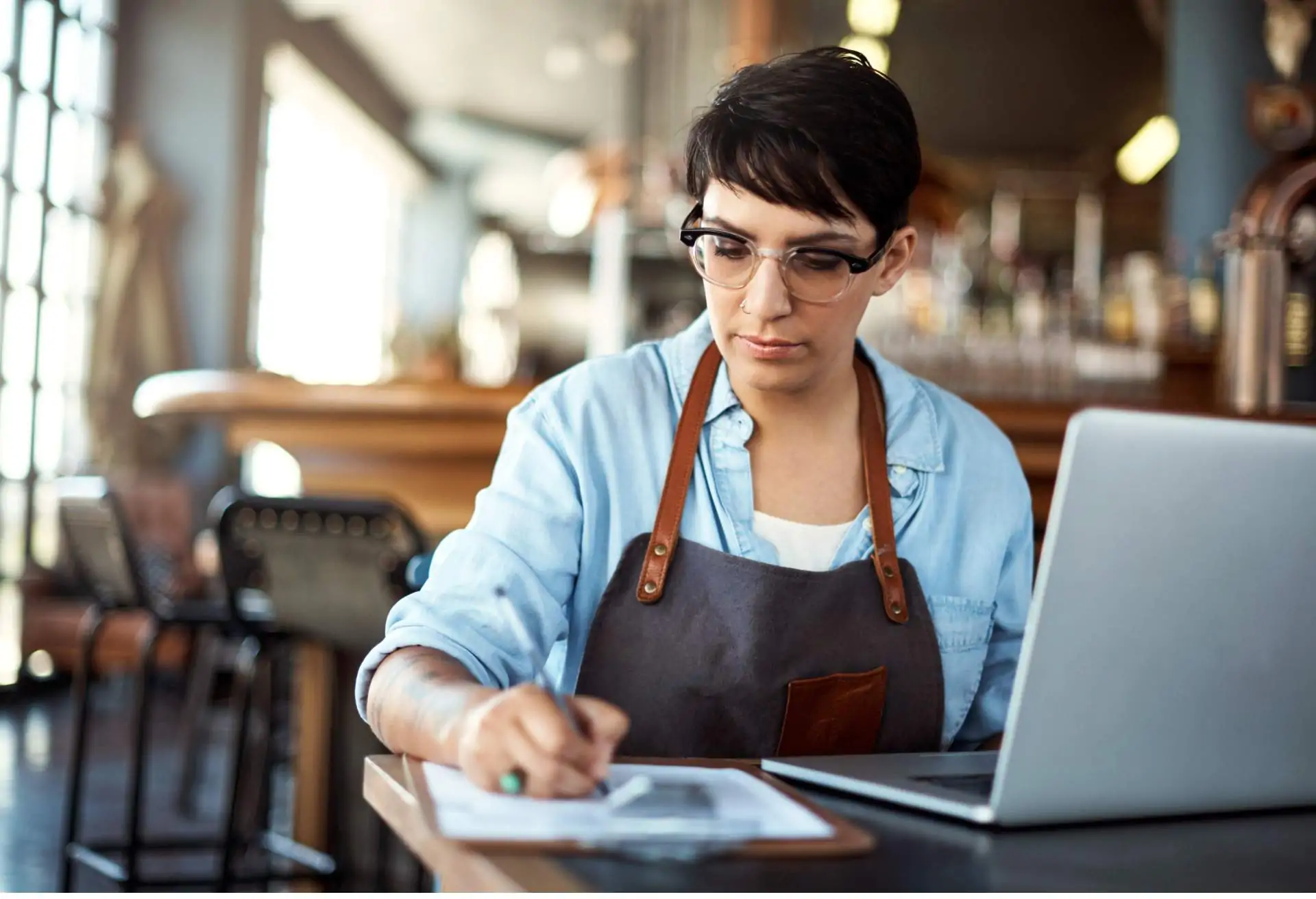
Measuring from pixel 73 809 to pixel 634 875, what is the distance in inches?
113

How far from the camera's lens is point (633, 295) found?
7.36m

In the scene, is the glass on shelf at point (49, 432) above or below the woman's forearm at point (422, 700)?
above

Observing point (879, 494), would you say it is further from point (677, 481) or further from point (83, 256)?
point (83, 256)

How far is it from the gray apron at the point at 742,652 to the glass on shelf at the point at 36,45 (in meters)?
6.24

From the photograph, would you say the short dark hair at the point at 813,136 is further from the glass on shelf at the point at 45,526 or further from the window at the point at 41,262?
the glass on shelf at the point at 45,526

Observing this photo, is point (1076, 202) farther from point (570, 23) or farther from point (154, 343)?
point (154, 343)

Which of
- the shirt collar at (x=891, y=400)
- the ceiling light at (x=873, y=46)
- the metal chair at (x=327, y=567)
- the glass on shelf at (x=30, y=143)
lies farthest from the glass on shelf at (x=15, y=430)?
the shirt collar at (x=891, y=400)

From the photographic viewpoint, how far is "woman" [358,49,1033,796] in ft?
4.14

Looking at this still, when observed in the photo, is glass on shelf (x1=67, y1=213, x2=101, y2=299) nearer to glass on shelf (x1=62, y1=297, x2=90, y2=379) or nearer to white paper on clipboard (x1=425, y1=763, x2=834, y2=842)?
glass on shelf (x1=62, y1=297, x2=90, y2=379)

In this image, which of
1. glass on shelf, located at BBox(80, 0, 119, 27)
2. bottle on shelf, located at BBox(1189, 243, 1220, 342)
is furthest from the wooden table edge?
glass on shelf, located at BBox(80, 0, 119, 27)

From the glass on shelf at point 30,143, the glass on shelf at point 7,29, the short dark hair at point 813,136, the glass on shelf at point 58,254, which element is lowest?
the short dark hair at point 813,136

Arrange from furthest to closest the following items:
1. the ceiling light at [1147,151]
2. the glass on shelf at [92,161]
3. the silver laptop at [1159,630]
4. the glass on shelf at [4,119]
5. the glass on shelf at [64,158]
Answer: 1. the ceiling light at [1147,151]
2. the glass on shelf at [92,161]
3. the glass on shelf at [64,158]
4. the glass on shelf at [4,119]
5. the silver laptop at [1159,630]

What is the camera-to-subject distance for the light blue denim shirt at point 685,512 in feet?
4.10

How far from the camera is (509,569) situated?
3.97 feet
